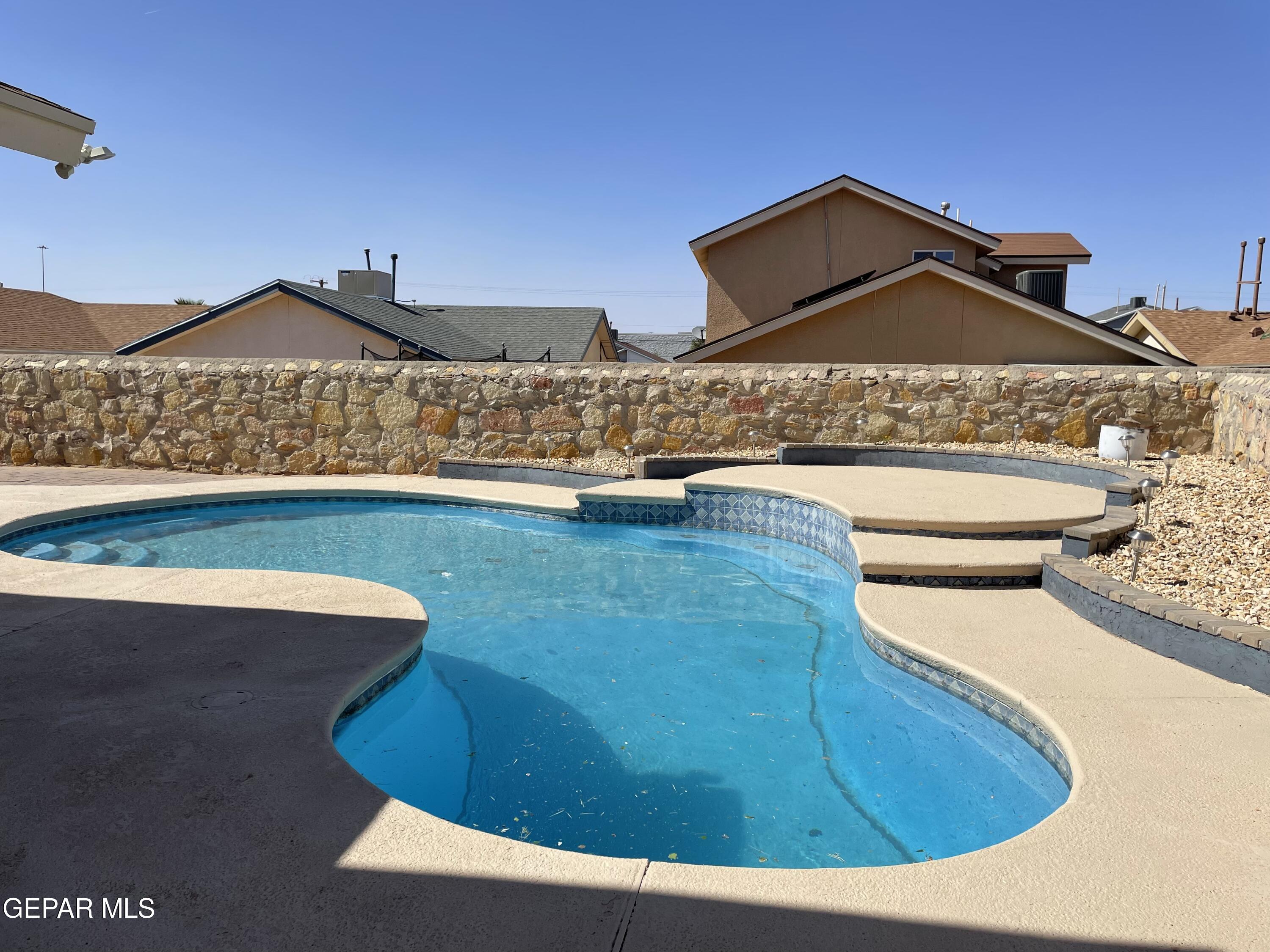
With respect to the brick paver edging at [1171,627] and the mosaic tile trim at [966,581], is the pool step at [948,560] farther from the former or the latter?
the brick paver edging at [1171,627]

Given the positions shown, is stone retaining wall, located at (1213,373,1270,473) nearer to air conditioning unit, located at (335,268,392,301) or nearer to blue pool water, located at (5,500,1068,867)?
blue pool water, located at (5,500,1068,867)

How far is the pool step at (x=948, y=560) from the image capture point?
562 centimetres

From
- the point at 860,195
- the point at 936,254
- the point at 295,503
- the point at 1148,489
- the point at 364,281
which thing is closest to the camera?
the point at 1148,489

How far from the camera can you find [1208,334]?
26375 millimetres

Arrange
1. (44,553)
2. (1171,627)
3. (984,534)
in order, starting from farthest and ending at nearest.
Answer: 1. (44,553)
2. (984,534)
3. (1171,627)

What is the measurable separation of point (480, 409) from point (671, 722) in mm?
7901

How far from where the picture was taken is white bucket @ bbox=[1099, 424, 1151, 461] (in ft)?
30.3

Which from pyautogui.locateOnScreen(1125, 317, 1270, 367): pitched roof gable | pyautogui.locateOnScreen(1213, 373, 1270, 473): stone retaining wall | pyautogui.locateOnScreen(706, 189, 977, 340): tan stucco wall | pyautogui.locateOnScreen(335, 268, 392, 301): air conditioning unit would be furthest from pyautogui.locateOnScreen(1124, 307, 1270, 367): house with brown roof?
pyautogui.locateOnScreen(335, 268, 392, 301): air conditioning unit

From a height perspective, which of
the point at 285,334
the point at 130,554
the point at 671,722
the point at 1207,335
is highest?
the point at 1207,335

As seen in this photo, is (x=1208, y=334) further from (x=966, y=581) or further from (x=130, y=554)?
(x=130, y=554)

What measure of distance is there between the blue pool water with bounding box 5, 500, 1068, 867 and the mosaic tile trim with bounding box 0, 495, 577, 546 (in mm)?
580

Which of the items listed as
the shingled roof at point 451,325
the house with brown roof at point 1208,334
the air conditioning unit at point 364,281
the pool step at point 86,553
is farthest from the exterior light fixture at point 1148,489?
the air conditioning unit at point 364,281

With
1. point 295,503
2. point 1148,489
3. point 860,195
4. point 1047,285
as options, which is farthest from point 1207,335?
point 295,503

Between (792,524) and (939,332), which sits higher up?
(939,332)
